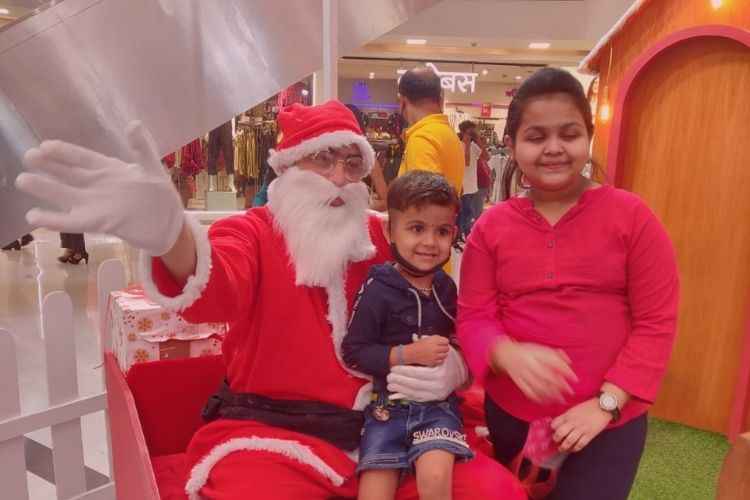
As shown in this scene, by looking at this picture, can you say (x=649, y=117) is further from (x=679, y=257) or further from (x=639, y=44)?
(x=679, y=257)

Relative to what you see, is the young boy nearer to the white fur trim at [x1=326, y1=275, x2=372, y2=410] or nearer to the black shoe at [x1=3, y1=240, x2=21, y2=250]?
the white fur trim at [x1=326, y1=275, x2=372, y2=410]

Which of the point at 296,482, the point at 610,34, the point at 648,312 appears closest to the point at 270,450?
the point at 296,482

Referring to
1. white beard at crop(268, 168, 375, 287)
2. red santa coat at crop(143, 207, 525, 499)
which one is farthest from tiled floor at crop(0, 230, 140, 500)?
white beard at crop(268, 168, 375, 287)

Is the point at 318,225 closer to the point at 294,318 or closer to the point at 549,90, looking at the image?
the point at 294,318

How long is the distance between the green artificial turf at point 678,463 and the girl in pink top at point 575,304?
128 cm

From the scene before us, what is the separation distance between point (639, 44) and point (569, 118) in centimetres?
187

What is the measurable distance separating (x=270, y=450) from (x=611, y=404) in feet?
2.35

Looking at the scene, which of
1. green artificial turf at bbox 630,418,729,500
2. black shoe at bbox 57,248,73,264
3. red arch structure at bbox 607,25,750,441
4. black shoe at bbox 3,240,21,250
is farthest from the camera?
black shoe at bbox 3,240,21,250

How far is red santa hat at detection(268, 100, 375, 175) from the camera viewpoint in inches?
59.4

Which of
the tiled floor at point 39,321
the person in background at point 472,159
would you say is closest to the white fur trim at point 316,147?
the tiled floor at point 39,321

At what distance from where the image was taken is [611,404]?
114cm

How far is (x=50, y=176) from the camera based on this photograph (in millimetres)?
783

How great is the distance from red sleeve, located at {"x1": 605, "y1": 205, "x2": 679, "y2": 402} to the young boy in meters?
0.38

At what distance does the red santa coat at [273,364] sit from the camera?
1223 millimetres
